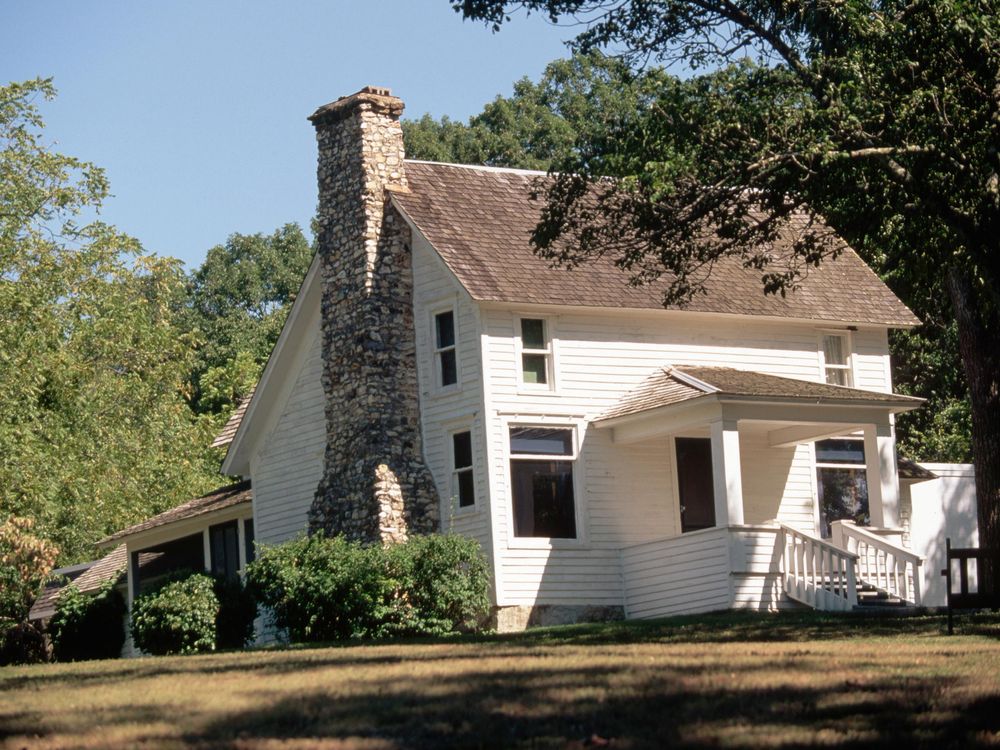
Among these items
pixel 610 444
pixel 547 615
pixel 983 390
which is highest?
pixel 983 390

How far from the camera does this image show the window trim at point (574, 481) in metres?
28.4

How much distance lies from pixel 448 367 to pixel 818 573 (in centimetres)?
719

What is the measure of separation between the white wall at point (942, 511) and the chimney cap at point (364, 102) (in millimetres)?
12165

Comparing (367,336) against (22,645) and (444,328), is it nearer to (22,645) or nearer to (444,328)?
(444,328)

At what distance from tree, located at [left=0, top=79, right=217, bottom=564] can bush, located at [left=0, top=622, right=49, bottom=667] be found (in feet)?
7.47

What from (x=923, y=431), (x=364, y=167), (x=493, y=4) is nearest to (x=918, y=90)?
(x=493, y=4)

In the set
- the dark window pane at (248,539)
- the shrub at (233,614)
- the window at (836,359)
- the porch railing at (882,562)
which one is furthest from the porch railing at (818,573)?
the dark window pane at (248,539)

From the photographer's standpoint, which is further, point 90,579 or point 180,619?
point 90,579

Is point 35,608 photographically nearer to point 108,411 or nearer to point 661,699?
point 108,411

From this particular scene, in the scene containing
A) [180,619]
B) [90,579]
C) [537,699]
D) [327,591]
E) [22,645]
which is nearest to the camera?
[537,699]

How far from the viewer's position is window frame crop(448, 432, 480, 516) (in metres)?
28.8

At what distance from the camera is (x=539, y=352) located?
29.4 meters

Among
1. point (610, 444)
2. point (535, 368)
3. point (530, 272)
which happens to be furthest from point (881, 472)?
point (530, 272)

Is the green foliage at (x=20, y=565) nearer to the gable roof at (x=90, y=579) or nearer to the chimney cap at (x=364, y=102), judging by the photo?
the gable roof at (x=90, y=579)
